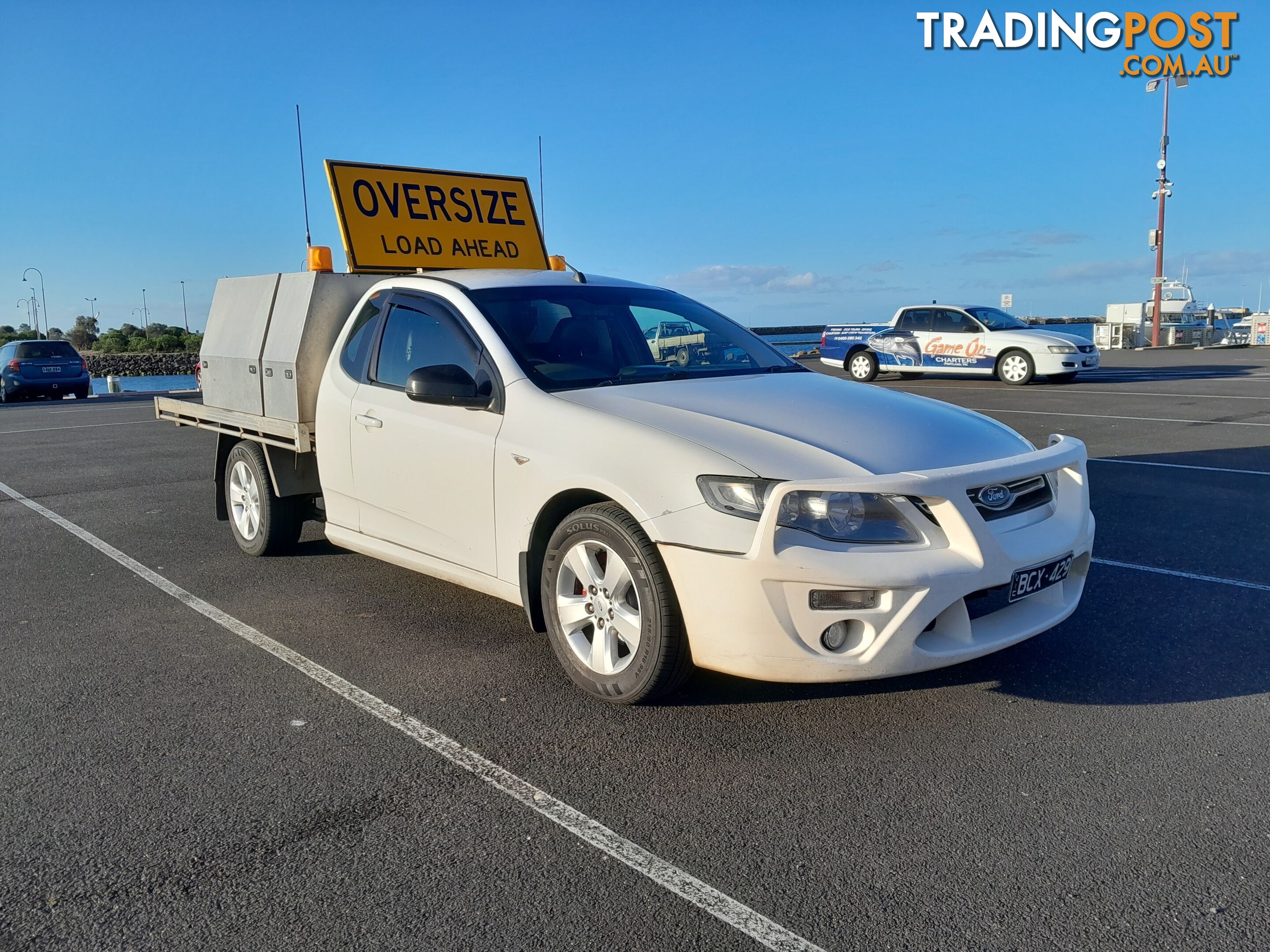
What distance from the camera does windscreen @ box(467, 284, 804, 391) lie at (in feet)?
15.1

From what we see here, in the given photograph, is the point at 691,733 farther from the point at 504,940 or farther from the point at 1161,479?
the point at 1161,479

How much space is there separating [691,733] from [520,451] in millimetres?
1340

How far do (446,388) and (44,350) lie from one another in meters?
27.3

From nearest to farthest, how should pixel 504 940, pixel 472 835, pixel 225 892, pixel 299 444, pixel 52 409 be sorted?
pixel 504 940
pixel 225 892
pixel 472 835
pixel 299 444
pixel 52 409

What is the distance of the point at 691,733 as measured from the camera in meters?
3.70

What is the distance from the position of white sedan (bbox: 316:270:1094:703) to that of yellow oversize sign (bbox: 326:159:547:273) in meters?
1.62

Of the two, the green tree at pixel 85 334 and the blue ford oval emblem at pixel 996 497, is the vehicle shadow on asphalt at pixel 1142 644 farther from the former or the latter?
the green tree at pixel 85 334

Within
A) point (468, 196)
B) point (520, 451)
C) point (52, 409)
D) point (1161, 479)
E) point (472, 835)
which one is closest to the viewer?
point (472, 835)

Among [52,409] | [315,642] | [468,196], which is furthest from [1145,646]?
[52,409]

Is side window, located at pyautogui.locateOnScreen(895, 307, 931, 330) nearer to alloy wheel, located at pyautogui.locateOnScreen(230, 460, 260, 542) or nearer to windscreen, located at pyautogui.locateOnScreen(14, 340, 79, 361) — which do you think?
alloy wheel, located at pyautogui.locateOnScreen(230, 460, 260, 542)

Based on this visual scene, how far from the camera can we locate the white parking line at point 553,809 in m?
2.54

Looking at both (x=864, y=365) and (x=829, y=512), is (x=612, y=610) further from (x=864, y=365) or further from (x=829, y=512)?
(x=864, y=365)

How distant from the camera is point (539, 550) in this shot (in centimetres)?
423

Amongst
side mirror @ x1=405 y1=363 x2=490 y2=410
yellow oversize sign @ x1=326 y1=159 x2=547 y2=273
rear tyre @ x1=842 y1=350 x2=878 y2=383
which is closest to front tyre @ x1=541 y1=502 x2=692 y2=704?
side mirror @ x1=405 y1=363 x2=490 y2=410
